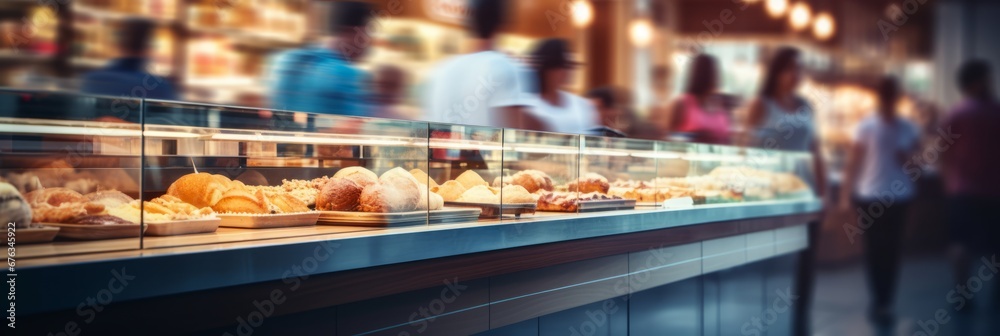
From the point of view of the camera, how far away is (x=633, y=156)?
3.52 meters

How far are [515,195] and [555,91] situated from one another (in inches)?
69.2

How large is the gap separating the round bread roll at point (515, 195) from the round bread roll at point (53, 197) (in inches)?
50.9

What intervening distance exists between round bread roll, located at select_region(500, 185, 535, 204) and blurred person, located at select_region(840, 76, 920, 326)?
2.89m

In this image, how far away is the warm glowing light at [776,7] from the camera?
6.51m

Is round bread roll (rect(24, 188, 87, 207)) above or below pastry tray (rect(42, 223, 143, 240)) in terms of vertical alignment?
above

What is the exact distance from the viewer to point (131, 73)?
421 centimetres

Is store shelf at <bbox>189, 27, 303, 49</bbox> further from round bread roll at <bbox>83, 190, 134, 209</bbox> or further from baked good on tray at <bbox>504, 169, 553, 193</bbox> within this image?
round bread roll at <bbox>83, 190, 134, 209</bbox>

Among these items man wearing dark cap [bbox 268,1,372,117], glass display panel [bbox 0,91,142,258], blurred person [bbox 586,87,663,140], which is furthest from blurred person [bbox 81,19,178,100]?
glass display panel [bbox 0,91,142,258]

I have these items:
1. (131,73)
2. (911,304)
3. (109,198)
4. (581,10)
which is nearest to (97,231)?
(109,198)

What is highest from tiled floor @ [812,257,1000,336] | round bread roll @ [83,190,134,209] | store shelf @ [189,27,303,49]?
store shelf @ [189,27,303,49]

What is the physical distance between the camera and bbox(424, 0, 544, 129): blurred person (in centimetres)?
378

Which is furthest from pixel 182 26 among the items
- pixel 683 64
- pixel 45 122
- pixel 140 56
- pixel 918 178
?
pixel 683 64

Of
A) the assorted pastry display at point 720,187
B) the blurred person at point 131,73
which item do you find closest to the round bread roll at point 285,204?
the assorted pastry display at point 720,187

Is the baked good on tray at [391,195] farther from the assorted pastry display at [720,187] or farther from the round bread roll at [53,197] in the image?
the assorted pastry display at [720,187]
